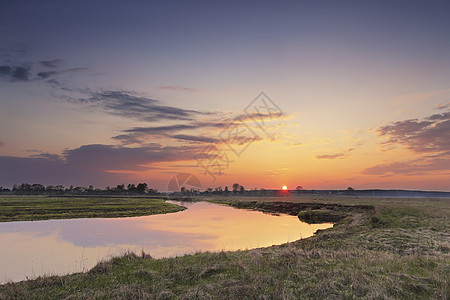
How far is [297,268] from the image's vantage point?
13617 millimetres

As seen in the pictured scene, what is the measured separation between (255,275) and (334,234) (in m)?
15.5

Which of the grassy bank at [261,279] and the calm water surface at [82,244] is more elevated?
the grassy bank at [261,279]

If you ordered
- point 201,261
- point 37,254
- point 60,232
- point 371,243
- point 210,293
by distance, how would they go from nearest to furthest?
point 210,293, point 201,261, point 371,243, point 37,254, point 60,232

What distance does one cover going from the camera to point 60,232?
1414 inches

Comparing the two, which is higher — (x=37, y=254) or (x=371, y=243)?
(x=371, y=243)

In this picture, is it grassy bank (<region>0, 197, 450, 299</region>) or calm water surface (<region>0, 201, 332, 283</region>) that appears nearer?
grassy bank (<region>0, 197, 450, 299</region>)

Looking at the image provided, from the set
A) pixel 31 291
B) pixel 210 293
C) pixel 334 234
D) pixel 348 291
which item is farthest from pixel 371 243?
pixel 31 291

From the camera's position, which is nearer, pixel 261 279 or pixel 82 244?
pixel 261 279

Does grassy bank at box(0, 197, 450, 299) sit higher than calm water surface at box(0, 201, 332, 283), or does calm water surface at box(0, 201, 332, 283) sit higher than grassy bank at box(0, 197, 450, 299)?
grassy bank at box(0, 197, 450, 299)

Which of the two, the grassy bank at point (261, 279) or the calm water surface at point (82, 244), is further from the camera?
the calm water surface at point (82, 244)

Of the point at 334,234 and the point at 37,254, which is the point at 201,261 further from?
the point at 37,254

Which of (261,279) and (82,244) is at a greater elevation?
(261,279)

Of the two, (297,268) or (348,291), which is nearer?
(348,291)

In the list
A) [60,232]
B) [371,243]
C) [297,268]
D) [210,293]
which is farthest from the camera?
[60,232]
